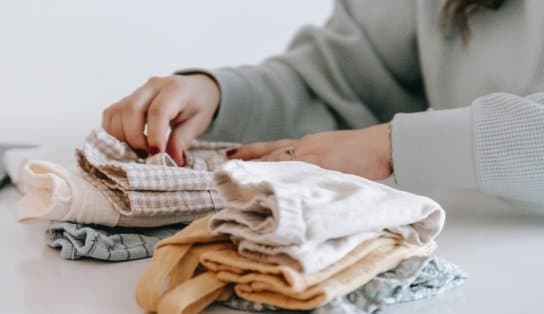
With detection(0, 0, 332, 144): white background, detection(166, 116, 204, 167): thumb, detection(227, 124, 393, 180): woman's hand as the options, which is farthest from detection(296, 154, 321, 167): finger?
detection(0, 0, 332, 144): white background

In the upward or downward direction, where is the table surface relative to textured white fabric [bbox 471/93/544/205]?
downward

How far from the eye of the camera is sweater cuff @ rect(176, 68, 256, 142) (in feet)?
3.02

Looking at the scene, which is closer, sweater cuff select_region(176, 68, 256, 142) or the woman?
the woman

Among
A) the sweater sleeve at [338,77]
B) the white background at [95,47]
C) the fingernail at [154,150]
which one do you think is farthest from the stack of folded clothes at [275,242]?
the white background at [95,47]

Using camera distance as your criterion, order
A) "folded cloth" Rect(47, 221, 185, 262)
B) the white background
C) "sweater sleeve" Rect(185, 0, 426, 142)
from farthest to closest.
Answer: the white background → "sweater sleeve" Rect(185, 0, 426, 142) → "folded cloth" Rect(47, 221, 185, 262)

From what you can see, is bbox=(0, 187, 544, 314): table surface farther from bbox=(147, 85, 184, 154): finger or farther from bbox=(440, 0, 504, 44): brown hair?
bbox=(440, 0, 504, 44): brown hair

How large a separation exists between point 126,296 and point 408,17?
0.63 meters

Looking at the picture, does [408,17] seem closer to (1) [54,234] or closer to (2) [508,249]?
(2) [508,249]

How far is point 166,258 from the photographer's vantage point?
0.51 meters

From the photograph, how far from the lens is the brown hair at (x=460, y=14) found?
0.90 meters

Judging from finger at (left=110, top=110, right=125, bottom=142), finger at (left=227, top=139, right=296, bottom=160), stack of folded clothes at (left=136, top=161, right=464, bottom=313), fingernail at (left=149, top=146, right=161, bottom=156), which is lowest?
finger at (left=227, top=139, right=296, bottom=160)

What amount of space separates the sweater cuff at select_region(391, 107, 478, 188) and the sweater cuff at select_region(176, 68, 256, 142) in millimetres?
256

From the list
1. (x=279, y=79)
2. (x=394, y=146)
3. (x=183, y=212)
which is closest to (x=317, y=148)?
(x=394, y=146)

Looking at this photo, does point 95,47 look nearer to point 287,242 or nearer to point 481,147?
point 481,147
